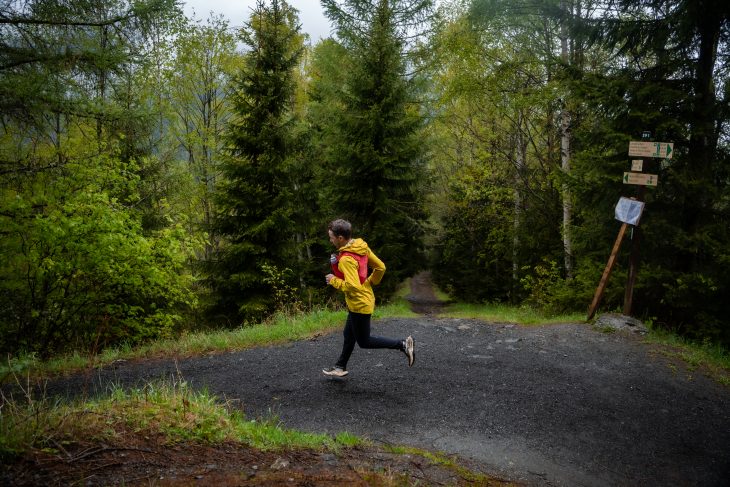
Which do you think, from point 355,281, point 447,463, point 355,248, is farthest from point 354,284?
point 447,463

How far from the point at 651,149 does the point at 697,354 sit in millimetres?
3787

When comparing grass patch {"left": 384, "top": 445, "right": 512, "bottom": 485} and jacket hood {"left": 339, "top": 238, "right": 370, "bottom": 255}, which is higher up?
jacket hood {"left": 339, "top": 238, "right": 370, "bottom": 255}

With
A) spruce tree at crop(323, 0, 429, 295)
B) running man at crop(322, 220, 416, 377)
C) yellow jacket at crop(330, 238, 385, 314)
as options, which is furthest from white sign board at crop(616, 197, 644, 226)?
spruce tree at crop(323, 0, 429, 295)

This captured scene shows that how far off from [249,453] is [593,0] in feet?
42.5

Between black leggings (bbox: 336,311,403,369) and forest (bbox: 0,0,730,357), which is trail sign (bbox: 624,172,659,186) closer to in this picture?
forest (bbox: 0,0,730,357)

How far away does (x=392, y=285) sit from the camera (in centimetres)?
1736

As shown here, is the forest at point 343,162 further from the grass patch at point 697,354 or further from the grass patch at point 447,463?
the grass patch at point 447,463

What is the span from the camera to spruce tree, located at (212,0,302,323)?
1375cm

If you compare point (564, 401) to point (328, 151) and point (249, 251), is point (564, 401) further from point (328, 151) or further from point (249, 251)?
point (328, 151)

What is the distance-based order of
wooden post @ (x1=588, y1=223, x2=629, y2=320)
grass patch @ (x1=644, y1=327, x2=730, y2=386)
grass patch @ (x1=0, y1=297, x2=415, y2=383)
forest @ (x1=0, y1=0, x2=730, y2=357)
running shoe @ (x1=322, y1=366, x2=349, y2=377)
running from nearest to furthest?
1. running shoe @ (x1=322, y1=366, x2=349, y2=377)
2. grass patch @ (x1=644, y1=327, x2=730, y2=386)
3. grass patch @ (x1=0, y1=297, x2=415, y2=383)
4. forest @ (x1=0, y1=0, x2=730, y2=357)
5. wooden post @ (x1=588, y1=223, x2=629, y2=320)

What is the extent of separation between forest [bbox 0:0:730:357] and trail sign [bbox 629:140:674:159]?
0.31 m

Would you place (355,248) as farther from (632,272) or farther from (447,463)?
(632,272)

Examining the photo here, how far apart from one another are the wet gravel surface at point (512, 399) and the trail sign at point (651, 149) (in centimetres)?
348

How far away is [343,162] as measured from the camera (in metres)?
15.1
